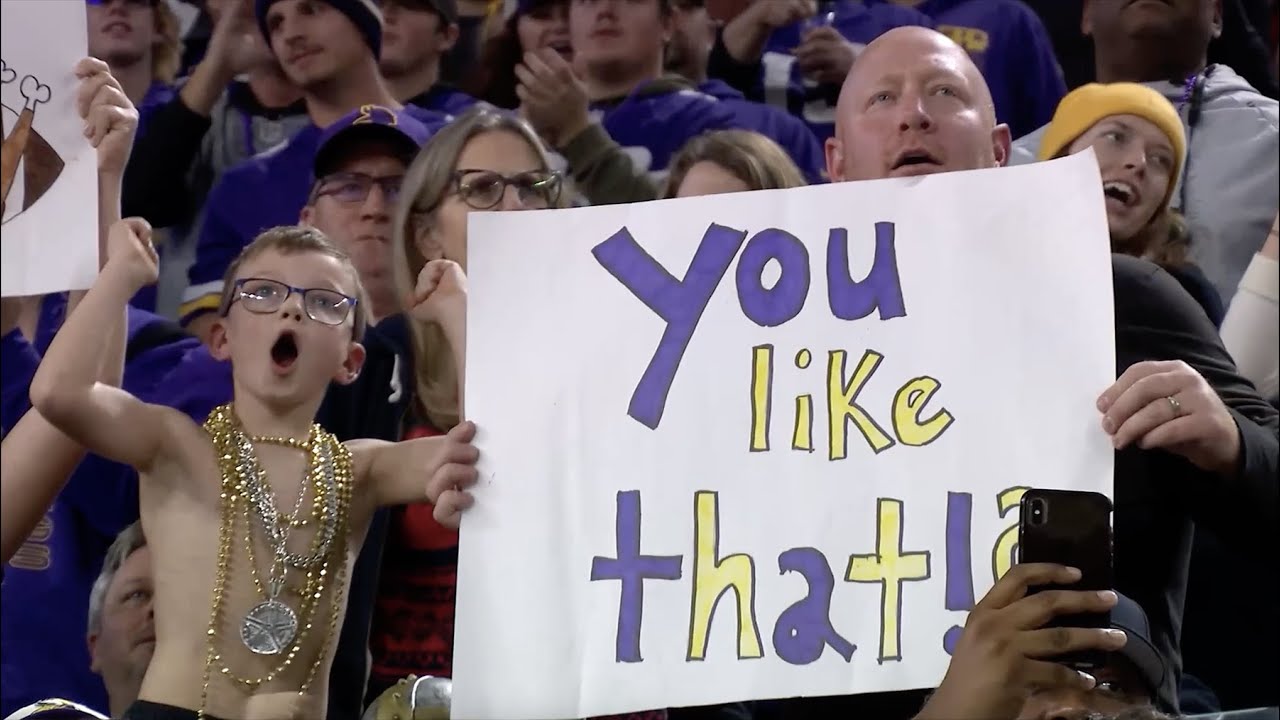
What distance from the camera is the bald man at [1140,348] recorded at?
0.94 metres

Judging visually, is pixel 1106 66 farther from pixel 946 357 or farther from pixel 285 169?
pixel 285 169

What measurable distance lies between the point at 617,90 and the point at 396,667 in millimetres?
515

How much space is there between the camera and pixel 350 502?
1.06 meters

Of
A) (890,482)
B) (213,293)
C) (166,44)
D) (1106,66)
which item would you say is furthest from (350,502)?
(1106,66)

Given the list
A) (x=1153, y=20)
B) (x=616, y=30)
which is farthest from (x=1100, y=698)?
(x=616, y=30)

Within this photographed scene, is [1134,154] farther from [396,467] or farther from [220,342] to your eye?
[220,342]

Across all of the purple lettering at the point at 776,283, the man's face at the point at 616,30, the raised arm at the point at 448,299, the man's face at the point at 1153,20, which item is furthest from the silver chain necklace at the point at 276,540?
the man's face at the point at 1153,20

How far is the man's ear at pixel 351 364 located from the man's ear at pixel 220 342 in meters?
0.09

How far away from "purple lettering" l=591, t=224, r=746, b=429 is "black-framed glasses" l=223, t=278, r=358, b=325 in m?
0.21

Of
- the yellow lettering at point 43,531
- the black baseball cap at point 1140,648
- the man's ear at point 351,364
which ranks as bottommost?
the black baseball cap at point 1140,648

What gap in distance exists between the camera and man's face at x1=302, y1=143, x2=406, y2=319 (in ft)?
3.94

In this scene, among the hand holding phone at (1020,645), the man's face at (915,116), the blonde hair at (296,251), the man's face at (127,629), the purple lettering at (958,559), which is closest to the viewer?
the hand holding phone at (1020,645)

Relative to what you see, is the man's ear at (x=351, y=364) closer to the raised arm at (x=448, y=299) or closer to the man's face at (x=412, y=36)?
the raised arm at (x=448, y=299)

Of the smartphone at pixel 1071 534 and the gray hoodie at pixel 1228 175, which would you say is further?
the gray hoodie at pixel 1228 175
